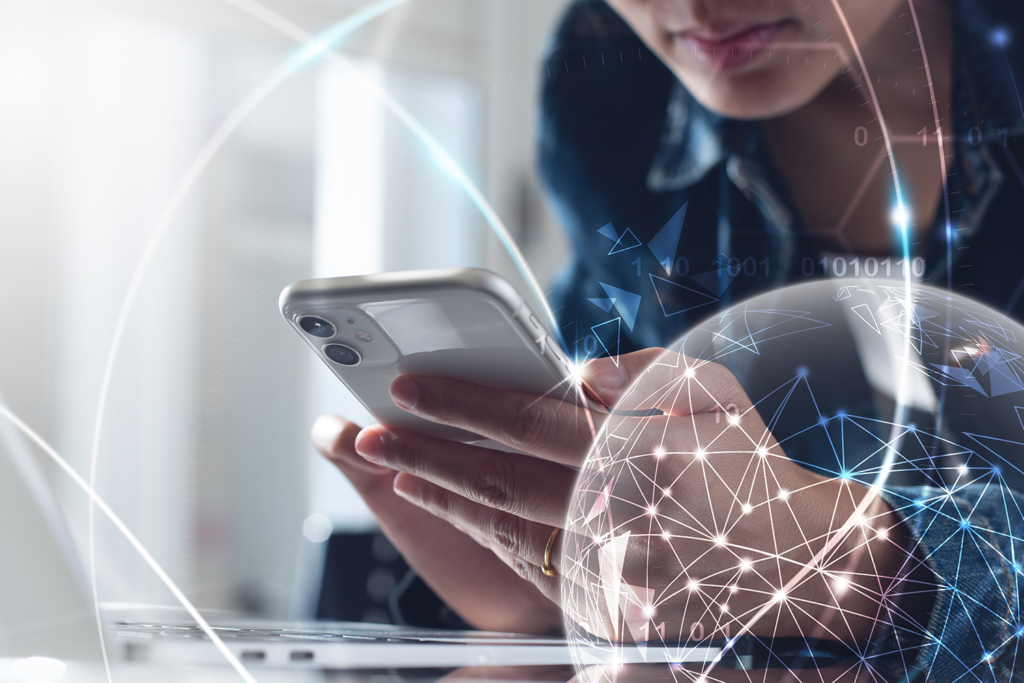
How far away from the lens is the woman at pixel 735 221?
0.96 feet

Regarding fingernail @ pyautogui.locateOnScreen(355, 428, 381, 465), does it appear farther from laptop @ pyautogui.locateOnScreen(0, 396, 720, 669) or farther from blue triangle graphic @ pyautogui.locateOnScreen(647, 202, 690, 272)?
blue triangle graphic @ pyautogui.locateOnScreen(647, 202, 690, 272)

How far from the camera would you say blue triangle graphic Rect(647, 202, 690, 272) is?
22.5 inches

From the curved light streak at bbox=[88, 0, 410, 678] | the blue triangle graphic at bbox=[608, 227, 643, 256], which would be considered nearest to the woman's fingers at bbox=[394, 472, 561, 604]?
the blue triangle graphic at bbox=[608, 227, 643, 256]

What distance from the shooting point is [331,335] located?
13.7 inches

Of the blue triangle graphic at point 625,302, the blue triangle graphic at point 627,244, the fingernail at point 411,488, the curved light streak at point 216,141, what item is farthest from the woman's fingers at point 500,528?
the curved light streak at point 216,141

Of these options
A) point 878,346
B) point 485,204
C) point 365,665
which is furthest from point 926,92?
point 485,204

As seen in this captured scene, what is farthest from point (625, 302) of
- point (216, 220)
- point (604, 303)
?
point (216, 220)

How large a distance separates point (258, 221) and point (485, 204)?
0.57 metres

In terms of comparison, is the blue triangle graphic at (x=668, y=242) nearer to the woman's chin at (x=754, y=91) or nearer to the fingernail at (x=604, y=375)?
the woman's chin at (x=754, y=91)

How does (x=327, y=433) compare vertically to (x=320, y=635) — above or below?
above

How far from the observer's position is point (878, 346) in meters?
0.33

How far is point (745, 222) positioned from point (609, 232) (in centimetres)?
18

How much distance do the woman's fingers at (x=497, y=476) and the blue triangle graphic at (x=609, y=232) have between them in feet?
1.54

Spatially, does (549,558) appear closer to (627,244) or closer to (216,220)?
(627,244)
